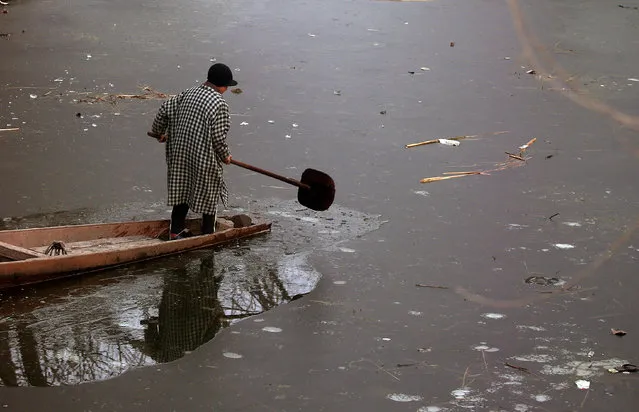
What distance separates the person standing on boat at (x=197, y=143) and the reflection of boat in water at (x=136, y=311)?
0.41 m

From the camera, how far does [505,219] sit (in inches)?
339

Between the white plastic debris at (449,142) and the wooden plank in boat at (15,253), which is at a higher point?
the white plastic debris at (449,142)

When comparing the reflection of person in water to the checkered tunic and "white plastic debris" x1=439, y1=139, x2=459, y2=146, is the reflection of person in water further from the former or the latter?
"white plastic debris" x1=439, y1=139, x2=459, y2=146

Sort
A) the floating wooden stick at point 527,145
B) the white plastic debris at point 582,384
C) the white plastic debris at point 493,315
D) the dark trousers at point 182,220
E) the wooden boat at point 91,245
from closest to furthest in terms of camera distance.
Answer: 1. the white plastic debris at point 582,384
2. the wooden boat at point 91,245
3. the white plastic debris at point 493,315
4. the dark trousers at point 182,220
5. the floating wooden stick at point 527,145

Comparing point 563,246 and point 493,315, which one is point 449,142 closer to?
point 563,246

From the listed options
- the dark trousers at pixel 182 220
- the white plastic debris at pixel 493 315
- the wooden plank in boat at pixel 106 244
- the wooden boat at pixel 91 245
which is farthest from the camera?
the dark trousers at pixel 182 220

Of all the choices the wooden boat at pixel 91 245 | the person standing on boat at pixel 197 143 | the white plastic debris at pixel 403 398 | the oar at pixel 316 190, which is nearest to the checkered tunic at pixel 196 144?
the person standing on boat at pixel 197 143

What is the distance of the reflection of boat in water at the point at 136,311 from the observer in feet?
18.9

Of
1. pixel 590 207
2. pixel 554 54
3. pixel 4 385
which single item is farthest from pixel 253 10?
pixel 4 385

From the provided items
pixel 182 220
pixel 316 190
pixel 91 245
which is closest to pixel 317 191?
pixel 316 190

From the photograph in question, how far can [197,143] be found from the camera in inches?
291

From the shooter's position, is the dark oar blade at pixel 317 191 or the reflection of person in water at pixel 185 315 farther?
the dark oar blade at pixel 317 191

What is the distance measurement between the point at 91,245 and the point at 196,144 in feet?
3.70

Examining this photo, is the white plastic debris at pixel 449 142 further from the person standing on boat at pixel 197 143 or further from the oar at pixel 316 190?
the person standing on boat at pixel 197 143
